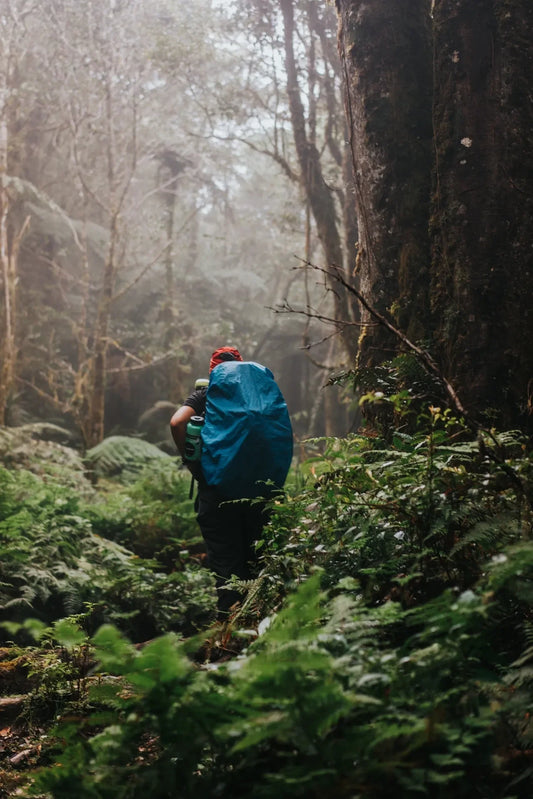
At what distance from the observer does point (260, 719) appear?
1.67 m

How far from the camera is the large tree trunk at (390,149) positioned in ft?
15.8

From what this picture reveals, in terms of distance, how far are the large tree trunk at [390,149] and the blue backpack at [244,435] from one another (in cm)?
84

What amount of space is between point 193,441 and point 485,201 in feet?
8.22

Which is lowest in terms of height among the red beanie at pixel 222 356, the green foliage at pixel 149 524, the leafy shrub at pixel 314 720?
the green foliage at pixel 149 524

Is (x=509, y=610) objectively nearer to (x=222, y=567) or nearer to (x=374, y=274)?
(x=222, y=567)

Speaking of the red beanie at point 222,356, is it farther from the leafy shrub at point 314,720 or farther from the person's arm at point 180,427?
the leafy shrub at point 314,720

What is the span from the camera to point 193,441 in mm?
4805

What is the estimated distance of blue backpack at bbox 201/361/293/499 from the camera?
4.50 meters

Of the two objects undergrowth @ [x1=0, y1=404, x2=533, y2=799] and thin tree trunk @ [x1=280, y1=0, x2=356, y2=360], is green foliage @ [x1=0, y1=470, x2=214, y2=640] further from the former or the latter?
thin tree trunk @ [x1=280, y1=0, x2=356, y2=360]

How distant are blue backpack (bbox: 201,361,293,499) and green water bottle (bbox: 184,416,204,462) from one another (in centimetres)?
11

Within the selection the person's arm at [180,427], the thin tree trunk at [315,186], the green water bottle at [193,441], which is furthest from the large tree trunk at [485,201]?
the thin tree trunk at [315,186]

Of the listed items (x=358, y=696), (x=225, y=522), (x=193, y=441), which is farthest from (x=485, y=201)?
(x=358, y=696)

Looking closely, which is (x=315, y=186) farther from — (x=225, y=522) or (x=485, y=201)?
(x=225, y=522)

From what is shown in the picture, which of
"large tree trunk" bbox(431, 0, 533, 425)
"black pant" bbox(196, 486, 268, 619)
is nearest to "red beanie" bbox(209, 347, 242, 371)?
"black pant" bbox(196, 486, 268, 619)
